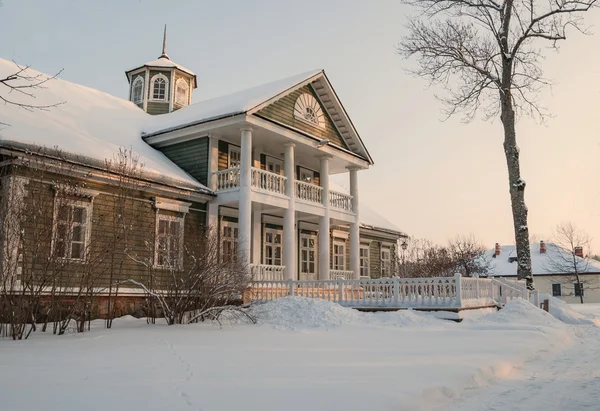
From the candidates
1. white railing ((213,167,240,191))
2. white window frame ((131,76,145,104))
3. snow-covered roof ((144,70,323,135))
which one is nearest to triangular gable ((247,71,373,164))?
snow-covered roof ((144,70,323,135))

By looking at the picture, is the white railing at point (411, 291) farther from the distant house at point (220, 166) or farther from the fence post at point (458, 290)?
the distant house at point (220, 166)

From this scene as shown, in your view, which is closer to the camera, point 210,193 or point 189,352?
point 189,352

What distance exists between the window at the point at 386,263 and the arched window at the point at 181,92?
13823 millimetres

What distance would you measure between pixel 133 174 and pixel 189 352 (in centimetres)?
707

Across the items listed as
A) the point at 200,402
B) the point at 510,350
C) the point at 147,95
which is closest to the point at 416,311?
the point at 510,350

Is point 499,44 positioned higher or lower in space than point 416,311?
higher

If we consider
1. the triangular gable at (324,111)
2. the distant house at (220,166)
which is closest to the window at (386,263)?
the distant house at (220,166)

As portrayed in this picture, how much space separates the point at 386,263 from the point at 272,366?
945 inches

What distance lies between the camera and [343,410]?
4574mm

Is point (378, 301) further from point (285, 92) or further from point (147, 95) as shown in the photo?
point (147, 95)

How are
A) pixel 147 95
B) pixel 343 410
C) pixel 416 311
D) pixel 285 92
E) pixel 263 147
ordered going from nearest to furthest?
pixel 343 410 → pixel 416 311 → pixel 285 92 → pixel 263 147 → pixel 147 95

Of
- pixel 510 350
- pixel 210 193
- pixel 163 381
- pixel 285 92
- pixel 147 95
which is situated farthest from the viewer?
pixel 147 95

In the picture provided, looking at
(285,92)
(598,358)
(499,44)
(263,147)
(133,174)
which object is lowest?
(598,358)

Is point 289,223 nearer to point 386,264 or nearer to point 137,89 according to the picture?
point 386,264
